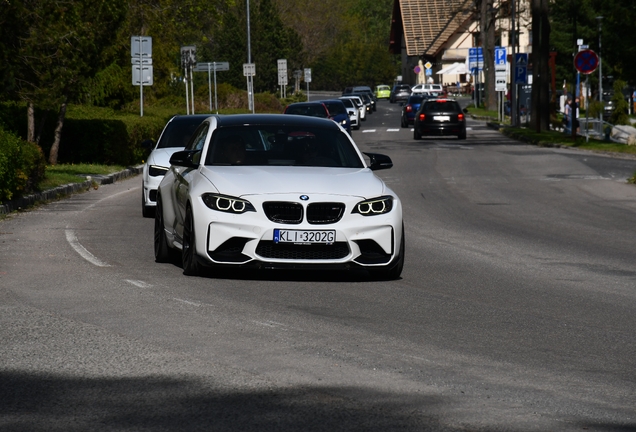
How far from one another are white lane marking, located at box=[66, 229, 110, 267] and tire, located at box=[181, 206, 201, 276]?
1.26 metres

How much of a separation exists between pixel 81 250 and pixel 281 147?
3.02 meters

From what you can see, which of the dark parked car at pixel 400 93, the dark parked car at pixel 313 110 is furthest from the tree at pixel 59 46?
the dark parked car at pixel 400 93

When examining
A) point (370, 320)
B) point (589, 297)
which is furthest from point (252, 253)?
point (589, 297)

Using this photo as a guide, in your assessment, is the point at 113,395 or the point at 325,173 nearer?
the point at 113,395

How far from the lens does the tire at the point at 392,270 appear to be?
11227 mm

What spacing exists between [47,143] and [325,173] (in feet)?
68.1

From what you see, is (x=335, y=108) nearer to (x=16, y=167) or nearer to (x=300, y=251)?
(x=16, y=167)

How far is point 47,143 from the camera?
101 feet

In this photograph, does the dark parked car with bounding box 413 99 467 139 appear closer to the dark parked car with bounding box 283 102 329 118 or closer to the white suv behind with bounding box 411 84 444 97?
the dark parked car with bounding box 283 102 329 118

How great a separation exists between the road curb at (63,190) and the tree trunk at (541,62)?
2201cm

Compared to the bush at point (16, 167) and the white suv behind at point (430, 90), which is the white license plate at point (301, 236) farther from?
the white suv behind at point (430, 90)

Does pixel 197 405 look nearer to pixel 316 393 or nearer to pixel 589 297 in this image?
pixel 316 393

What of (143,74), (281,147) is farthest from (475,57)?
(281,147)

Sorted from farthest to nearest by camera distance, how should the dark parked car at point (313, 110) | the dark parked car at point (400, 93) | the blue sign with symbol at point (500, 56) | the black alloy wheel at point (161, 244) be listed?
the dark parked car at point (400, 93), the blue sign with symbol at point (500, 56), the dark parked car at point (313, 110), the black alloy wheel at point (161, 244)
